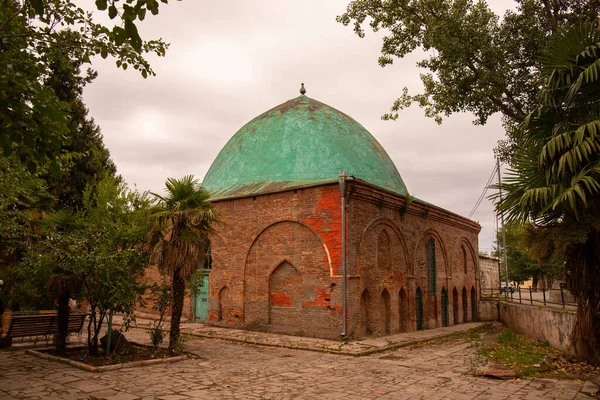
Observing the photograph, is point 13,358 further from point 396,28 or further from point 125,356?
point 396,28

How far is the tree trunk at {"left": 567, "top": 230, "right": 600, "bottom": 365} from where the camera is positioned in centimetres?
989

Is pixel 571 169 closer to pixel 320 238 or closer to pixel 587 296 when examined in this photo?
pixel 587 296

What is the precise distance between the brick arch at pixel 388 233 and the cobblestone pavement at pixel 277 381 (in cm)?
450

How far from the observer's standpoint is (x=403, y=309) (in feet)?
59.6

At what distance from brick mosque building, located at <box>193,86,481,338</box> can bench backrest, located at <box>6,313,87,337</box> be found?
4.44 metres

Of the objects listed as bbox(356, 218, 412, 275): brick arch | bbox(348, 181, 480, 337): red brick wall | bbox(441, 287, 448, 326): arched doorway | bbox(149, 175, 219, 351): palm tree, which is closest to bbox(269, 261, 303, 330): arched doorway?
bbox(348, 181, 480, 337): red brick wall

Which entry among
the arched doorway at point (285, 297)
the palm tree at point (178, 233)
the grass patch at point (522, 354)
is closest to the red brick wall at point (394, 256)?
the arched doorway at point (285, 297)

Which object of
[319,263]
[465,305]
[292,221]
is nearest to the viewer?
[319,263]

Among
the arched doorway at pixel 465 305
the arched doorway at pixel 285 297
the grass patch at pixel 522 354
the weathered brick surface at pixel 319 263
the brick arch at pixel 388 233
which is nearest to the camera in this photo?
the grass patch at pixel 522 354

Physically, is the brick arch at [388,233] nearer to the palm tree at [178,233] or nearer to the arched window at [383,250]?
the arched window at [383,250]

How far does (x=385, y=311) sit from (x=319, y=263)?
3549 millimetres

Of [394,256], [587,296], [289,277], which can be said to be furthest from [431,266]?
[587,296]

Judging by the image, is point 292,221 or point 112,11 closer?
point 112,11

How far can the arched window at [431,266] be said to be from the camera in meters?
20.3
